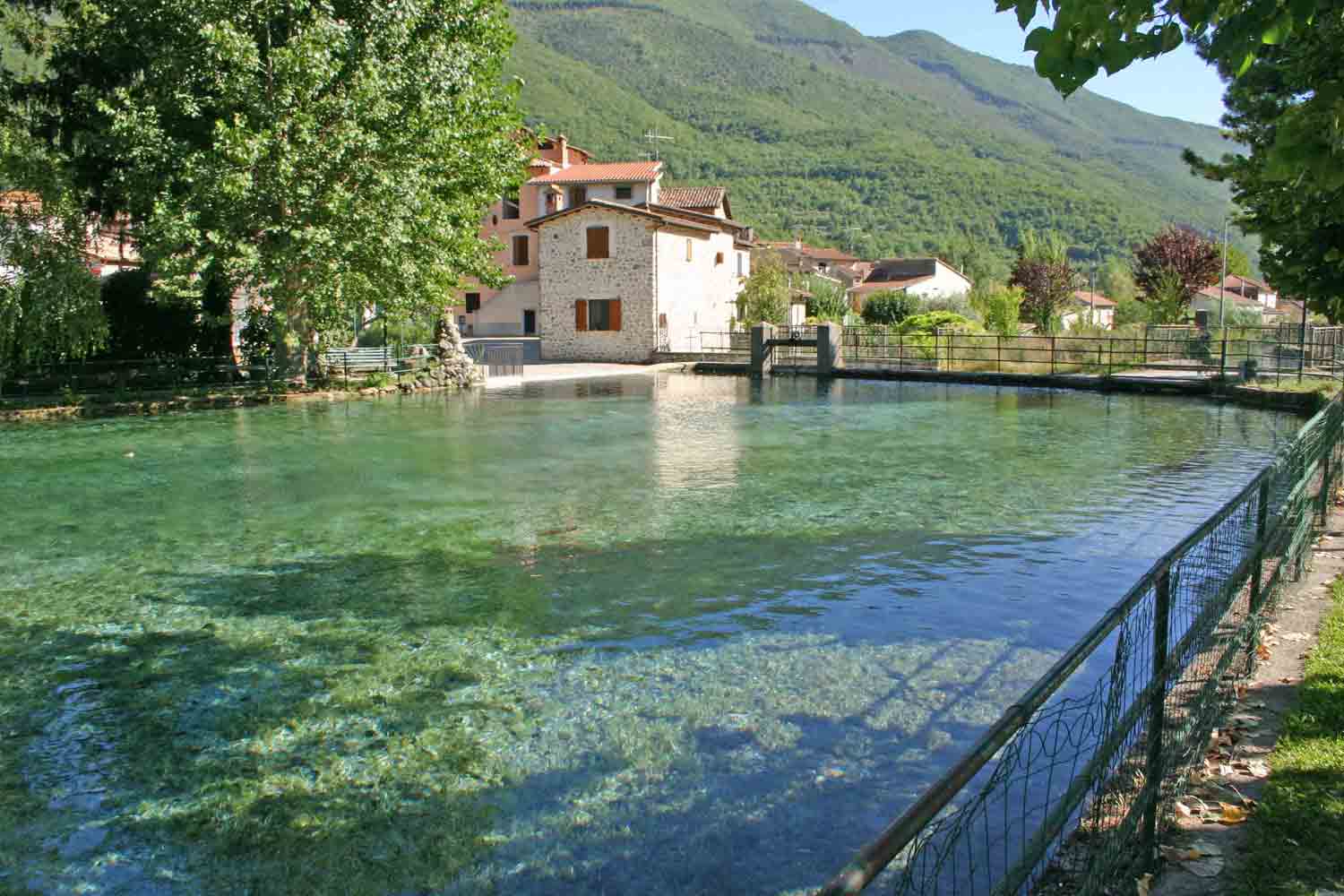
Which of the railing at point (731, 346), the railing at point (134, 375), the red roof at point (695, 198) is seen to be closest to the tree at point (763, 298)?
the railing at point (731, 346)

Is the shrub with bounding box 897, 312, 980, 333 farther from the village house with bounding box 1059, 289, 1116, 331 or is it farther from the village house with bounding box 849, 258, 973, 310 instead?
the village house with bounding box 849, 258, 973, 310

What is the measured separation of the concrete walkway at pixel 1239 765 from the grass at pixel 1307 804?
6 cm

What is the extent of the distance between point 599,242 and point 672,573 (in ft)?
117

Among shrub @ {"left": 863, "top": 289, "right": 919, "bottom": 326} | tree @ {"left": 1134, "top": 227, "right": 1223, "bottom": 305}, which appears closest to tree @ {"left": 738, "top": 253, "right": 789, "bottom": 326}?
shrub @ {"left": 863, "top": 289, "right": 919, "bottom": 326}

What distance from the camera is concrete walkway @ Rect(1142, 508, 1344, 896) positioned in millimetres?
3998

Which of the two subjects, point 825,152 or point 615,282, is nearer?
point 615,282

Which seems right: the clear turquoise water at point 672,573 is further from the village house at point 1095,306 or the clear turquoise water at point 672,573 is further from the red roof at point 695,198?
the village house at point 1095,306

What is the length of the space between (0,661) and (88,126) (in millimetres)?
23483

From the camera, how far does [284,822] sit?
210 inches

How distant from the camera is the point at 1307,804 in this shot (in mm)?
4391

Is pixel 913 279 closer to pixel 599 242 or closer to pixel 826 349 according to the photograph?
pixel 599 242

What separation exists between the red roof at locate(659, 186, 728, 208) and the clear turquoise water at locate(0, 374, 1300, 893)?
38.5 m

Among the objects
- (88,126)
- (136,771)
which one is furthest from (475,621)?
(88,126)

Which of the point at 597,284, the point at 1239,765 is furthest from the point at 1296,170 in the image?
the point at 597,284
